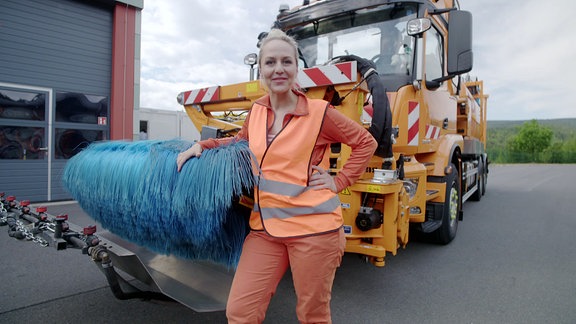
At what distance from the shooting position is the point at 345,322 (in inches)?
104

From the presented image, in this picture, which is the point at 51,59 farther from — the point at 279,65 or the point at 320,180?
the point at 320,180

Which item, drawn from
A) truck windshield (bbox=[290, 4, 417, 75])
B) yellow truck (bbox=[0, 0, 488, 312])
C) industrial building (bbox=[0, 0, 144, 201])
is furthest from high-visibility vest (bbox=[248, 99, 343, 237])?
industrial building (bbox=[0, 0, 144, 201])

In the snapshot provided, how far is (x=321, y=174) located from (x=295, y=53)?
1.98ft

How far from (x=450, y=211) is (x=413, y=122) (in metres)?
1.74

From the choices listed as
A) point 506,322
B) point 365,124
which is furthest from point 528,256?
point 365,124

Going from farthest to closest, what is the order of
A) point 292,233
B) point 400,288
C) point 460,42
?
point 460,42
point 400,288
point 292,233

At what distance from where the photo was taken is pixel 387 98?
279cm

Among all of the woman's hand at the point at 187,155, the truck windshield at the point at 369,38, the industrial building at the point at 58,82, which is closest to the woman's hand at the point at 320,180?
the woman's hand at the point at 187,155

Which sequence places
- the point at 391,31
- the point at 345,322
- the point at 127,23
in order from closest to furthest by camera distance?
1. the point at 345,322
2. the point at 391,31
3. the point at 127,23

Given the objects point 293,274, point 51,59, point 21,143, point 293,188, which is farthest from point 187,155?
point 51,59

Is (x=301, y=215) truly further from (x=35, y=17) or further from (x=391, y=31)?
(x=35, y=17)

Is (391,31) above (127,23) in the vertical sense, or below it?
below

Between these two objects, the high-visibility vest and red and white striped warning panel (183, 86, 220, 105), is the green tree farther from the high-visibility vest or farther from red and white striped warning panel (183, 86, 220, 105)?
the high-visibility vest

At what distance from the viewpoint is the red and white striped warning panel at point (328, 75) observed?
2.80 m
